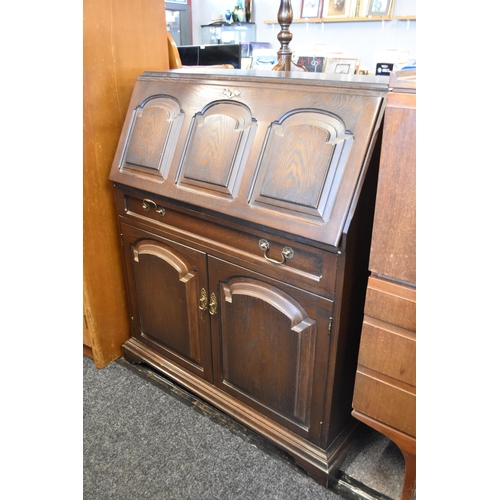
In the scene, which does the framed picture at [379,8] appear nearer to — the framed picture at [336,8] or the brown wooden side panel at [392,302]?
the framed picture at [336,8]

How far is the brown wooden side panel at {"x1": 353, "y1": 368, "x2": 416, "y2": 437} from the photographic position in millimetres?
1040

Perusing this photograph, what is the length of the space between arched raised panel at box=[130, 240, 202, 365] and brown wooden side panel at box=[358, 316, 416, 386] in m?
0.62

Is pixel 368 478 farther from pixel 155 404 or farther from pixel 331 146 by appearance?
pixel 331 146

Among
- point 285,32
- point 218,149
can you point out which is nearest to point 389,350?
point 218,149

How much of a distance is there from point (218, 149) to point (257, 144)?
136mm

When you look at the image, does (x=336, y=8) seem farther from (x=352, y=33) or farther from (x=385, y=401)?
(x=385, y=401)

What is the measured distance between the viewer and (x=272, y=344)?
1297 millimetres

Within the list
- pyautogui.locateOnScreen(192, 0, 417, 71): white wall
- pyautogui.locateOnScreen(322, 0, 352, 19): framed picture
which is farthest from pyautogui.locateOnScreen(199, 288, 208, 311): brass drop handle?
pyautogui.locateOnScreen(322, 0, 352, 19): framed picture

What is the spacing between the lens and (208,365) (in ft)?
5.16

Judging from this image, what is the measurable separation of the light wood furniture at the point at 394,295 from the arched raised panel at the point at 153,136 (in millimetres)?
731

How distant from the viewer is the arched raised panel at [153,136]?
1377 mm

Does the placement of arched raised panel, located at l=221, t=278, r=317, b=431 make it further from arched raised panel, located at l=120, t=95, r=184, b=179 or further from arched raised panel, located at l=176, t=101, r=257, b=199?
arched raised panel, located at l=120, t=95, r=184, b=179
